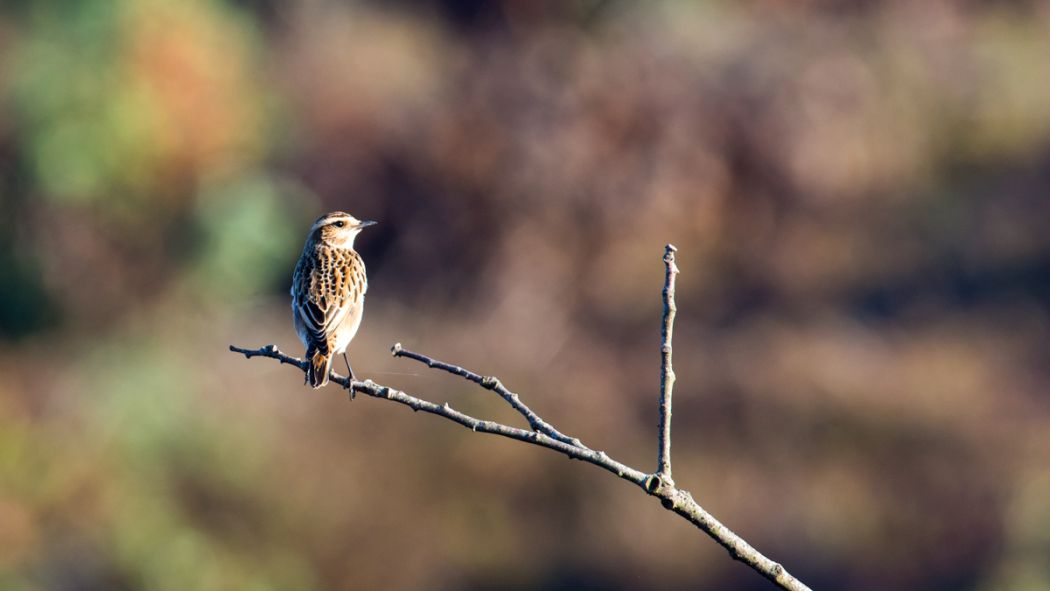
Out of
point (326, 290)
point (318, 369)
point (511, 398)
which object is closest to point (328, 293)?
point (326, 290)

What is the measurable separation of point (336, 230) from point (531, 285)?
1034 centimetres

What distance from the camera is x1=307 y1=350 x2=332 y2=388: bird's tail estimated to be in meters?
3.77

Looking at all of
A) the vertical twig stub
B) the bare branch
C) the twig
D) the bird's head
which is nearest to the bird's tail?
the bird's head

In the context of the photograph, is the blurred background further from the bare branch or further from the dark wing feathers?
the bare branch

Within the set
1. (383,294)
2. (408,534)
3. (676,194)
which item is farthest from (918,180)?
(408,534)

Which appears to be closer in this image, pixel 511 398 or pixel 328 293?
pixel 511 398

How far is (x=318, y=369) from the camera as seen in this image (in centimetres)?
393

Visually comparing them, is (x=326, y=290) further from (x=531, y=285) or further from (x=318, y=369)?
(x=531, y=285)

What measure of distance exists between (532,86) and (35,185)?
6377mm

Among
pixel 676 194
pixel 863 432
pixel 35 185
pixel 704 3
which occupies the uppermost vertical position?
pixel 704 3

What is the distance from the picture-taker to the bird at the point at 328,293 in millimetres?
4172

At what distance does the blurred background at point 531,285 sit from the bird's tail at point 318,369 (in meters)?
6.92

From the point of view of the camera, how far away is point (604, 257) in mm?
15227

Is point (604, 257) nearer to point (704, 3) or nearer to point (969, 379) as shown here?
point (969, 379)
